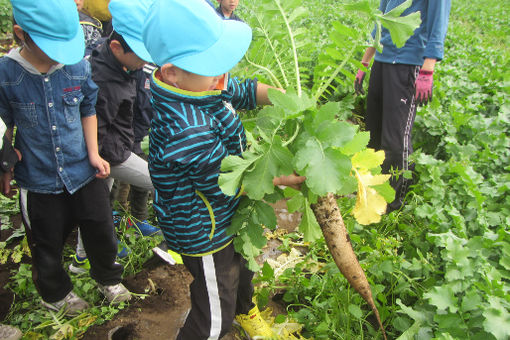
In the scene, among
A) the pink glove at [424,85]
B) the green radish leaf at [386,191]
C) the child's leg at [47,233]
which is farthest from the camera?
the pink glove at [424,85]

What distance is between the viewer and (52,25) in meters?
1.63

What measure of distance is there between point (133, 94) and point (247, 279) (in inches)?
51.1

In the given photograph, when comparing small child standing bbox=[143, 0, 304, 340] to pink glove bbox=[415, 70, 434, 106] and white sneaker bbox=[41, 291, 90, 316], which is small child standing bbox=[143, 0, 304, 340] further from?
pink glove bbox=[415, 70, 434, 106]

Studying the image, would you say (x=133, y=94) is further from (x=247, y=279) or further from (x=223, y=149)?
(x=247, y=279)

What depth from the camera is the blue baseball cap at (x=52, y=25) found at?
5.19 ft

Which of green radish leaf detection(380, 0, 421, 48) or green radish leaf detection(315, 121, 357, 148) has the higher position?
green radish leaf detection(380, 0, 421, 48)

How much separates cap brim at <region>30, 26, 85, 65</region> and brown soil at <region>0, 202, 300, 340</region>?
1534mm

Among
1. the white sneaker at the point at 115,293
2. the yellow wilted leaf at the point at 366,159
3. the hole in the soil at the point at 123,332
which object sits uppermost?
the yellow wilted leaf at the point at 366,159

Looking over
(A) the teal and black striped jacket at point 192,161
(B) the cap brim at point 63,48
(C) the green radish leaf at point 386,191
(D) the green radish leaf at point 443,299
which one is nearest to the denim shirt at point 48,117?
(B) the cap brim at point 63,48

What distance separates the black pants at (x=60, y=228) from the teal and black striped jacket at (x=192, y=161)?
2.00 ft

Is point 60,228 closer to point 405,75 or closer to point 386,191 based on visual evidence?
point 386,191

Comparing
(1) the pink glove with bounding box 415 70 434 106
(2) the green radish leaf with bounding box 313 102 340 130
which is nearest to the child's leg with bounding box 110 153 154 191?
(2) the green radish leaf with bounding box 313 102 340 130

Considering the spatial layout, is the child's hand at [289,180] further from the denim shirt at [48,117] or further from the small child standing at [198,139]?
the denim shirt at [48,117]

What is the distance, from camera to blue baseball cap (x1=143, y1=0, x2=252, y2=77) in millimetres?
1235
